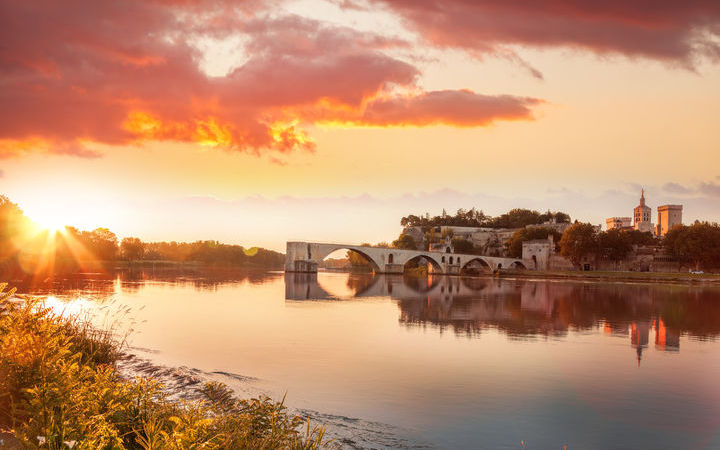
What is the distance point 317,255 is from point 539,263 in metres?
45.1

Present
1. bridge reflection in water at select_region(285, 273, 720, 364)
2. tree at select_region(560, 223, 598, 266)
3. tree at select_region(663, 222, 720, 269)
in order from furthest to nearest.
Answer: tree at select_region(560, 223, 598, 266)
tree at select_region(663, 222, 720, 269)
bridge reflection in water at select_region(285, 273, 720, 364)

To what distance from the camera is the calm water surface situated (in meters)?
10.0

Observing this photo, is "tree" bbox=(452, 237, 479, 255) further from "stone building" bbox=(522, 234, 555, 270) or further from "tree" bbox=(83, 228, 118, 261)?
"tree" bbox=(83, 228, 118, 261)

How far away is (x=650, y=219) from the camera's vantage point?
19400 centimetres

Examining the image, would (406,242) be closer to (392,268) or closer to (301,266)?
(392,268)

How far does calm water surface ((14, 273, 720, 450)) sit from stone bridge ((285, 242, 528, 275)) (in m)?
59.2

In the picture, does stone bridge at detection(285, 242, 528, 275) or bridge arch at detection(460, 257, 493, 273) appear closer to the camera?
stone bridge at detection(285, 242, 528, 275)

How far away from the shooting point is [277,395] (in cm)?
1143

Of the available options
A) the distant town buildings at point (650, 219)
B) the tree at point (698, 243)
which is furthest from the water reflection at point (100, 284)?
the distant town buildings at point (650, 219)

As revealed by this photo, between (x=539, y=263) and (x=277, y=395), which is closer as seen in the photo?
(x=277, y=395)

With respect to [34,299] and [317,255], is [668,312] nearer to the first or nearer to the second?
[34,299]

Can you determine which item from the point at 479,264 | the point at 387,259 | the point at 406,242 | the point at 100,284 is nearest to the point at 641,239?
the point at 479,264

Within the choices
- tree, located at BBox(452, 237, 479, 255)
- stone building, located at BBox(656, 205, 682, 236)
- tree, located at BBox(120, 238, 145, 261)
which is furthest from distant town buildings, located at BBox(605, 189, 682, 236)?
tree, located at BBox(120, 238, 145, 261)

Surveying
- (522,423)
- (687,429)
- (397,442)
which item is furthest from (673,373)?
(397,442)
